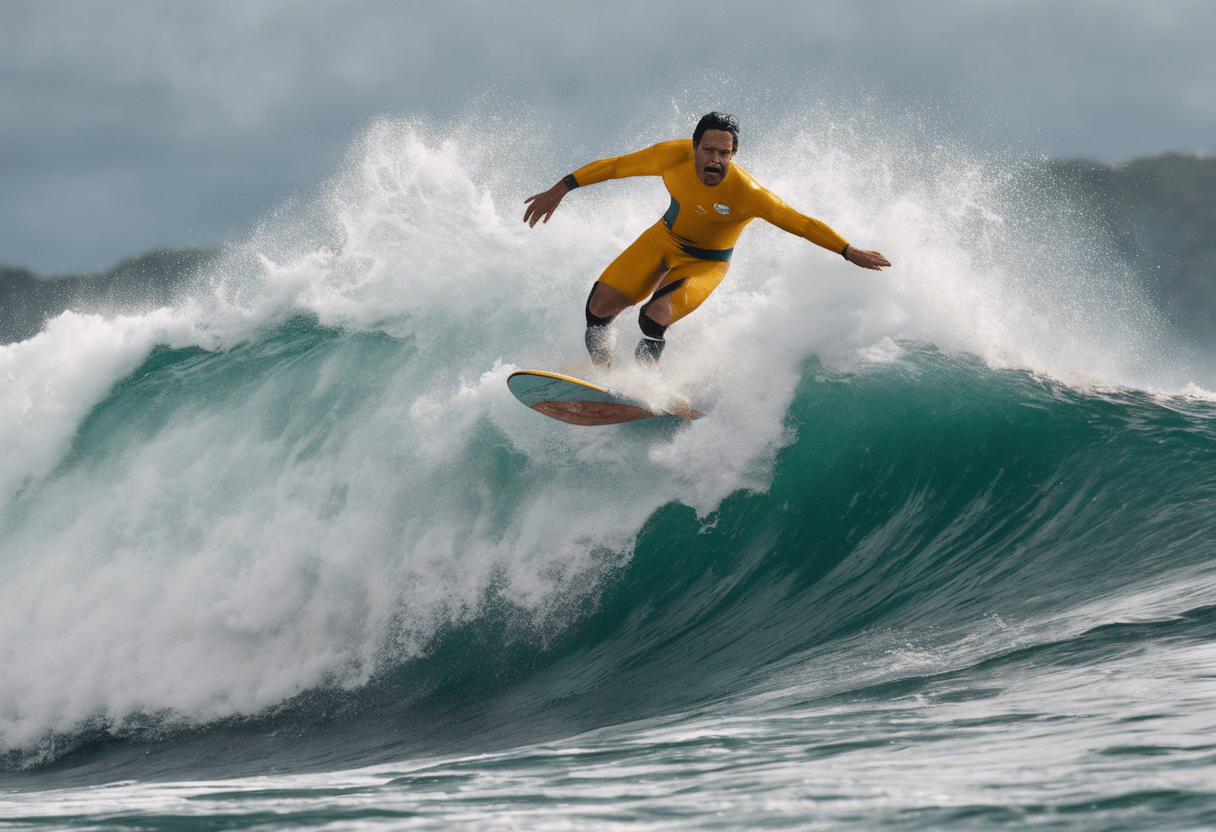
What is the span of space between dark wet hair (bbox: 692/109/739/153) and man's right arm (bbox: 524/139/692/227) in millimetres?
367

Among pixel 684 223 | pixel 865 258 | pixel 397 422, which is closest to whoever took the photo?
pixel 865 258

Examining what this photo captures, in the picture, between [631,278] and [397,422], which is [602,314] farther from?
[397,422]

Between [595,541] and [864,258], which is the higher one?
[864,258]

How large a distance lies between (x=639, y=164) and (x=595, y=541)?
8.09ft

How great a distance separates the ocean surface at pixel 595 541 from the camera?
2609 mm

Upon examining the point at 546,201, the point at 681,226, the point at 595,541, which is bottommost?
the point at 595,541

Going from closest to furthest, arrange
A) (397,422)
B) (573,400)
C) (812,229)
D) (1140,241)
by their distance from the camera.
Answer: (812,229) < (573,400) < (397,422) < (1140,241)

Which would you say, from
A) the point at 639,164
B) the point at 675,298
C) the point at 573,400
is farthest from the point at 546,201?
the point at 573,400

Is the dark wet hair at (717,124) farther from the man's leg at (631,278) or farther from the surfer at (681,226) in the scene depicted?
the man's leg at (631,278)

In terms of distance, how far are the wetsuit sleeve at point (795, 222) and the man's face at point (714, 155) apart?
0.25m

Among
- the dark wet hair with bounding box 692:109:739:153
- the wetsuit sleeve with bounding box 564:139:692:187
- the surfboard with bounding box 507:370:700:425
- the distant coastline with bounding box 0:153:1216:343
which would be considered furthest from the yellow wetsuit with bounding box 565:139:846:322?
the distant coastline with bounding box 0:153:1216:343

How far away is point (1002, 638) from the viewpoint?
3.79 meters

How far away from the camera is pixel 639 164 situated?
17.1 ft

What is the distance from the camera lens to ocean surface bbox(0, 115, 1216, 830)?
261 centimetres
